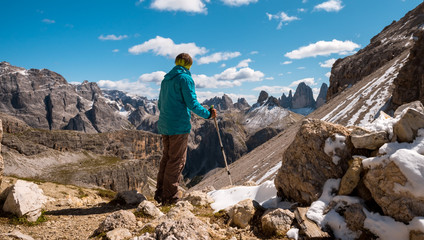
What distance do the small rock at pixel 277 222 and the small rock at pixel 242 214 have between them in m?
0.57

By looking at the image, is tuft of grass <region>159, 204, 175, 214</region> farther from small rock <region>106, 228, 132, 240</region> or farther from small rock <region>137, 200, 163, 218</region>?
small rock <region>106, 228, 132, 240</region>

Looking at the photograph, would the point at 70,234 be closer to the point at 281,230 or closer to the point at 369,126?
the point at 281,230

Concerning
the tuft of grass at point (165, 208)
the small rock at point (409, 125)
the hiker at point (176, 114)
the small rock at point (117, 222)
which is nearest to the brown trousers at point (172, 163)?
the hiker at point (176, 114)

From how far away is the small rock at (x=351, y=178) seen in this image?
595 cm

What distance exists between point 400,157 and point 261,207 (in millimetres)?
3855

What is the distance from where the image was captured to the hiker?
9.05 m

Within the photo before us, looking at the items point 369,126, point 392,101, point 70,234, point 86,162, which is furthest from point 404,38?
point 86,162

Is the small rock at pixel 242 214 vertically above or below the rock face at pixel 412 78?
below

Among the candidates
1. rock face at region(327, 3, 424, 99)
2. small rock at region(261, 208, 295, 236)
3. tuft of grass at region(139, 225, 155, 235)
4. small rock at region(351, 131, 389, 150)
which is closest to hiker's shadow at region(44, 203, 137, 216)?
tuft of grass at region(139, 225, 155, 235)

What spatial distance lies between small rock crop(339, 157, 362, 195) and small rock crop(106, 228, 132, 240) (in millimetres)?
5463

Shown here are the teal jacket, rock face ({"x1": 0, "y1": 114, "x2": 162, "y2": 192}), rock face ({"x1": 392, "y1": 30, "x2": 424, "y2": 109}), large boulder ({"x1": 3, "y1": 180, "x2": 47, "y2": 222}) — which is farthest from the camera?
rock face ({"x1": 0, "y1": 114, "x2": 162, "y2": 192})

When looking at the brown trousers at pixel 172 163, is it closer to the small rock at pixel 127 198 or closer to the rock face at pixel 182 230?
the small rock at pixel 127 198

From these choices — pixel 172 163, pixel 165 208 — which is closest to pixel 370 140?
pixel 172 163

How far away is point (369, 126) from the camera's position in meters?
6.79
